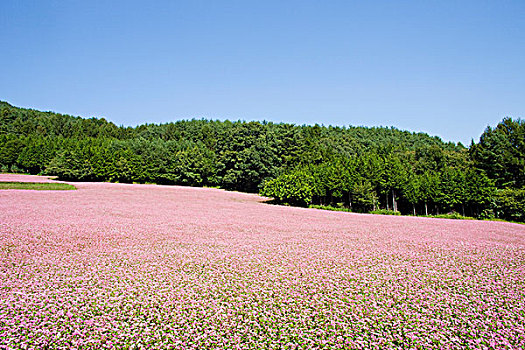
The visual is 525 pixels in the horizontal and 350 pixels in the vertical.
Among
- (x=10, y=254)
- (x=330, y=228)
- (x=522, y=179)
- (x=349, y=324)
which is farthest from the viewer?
(x=522, y=179)

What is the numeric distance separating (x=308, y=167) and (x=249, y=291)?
1921 inches

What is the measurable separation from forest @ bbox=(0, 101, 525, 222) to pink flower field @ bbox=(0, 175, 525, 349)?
30.5m

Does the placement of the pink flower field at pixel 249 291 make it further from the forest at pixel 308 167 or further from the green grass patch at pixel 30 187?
the green grass patch at pixel 30 187

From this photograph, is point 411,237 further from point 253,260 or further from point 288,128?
point 288,128

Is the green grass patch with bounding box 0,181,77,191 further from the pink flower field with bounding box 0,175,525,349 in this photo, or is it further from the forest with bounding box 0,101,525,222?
the pink flower field with bounding box 0,175,525,349

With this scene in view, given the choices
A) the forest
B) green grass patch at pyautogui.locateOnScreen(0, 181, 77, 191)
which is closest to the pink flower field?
the forest

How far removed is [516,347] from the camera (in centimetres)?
654

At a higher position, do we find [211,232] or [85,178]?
[85,178]

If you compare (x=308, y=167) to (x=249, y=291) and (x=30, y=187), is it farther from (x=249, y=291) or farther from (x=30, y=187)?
(x=249, y=291)

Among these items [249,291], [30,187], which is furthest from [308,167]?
[249,291]

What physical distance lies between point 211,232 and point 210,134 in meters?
112

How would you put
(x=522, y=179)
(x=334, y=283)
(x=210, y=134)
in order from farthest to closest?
(x=210, y=134) < (x=522, y=179) < (x=334, y=283)

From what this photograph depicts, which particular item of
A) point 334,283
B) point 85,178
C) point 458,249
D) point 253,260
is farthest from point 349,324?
point 85,178

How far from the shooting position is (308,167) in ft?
187
